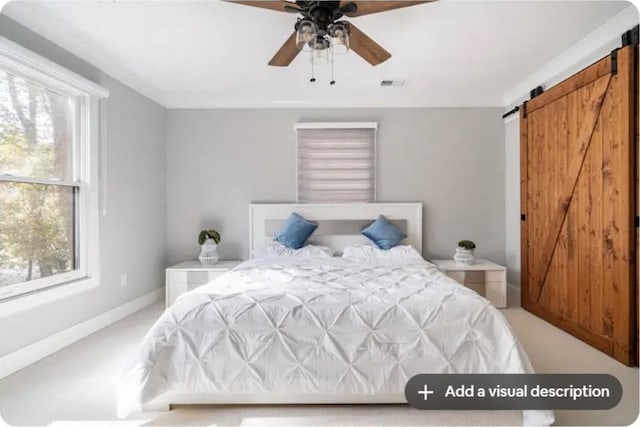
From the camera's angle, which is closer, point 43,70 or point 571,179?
point 43,70

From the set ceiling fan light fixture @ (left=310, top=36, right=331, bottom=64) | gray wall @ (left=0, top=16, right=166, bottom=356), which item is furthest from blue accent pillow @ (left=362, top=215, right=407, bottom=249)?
gray wall @ (left=0, top=16, right=166, bottom=356)

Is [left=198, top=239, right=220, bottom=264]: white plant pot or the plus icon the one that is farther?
[left=198, top=239, right=220, bottom=264]: white plant pot

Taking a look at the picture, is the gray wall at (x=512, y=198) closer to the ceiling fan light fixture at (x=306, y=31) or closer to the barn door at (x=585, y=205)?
the barn door at (x=585, y=205)

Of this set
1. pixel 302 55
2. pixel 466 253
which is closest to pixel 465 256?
pixel 466 253

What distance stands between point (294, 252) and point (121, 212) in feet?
6.25

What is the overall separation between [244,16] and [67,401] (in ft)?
9.27

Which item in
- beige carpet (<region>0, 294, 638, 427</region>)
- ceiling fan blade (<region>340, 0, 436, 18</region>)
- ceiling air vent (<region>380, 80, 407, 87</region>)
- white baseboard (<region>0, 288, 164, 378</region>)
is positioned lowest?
beige carpet (<region>0, 294, 638, 427</region>)

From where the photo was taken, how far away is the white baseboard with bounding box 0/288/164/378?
221 centimetres

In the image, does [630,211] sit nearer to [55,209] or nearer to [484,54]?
[484,54]

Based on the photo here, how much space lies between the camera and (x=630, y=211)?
2.26m

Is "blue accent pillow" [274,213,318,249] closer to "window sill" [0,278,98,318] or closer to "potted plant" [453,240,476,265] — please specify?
"potted plant" [453,240,476,265]

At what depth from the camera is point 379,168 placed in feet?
13.4

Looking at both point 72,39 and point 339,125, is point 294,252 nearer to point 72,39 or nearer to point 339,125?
point 339,125

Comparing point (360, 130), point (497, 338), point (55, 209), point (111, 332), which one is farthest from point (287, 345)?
point (360, 130)
